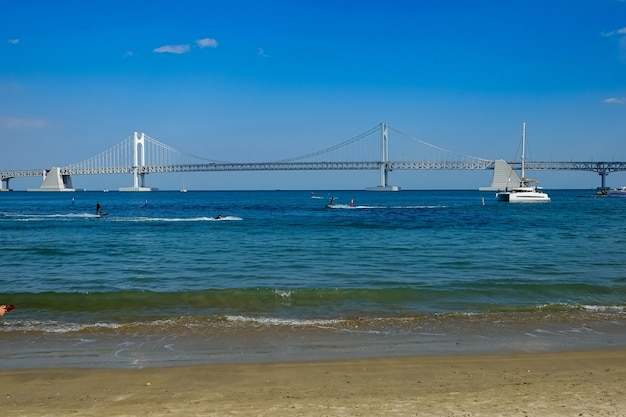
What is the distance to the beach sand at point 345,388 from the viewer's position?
4.16 meters

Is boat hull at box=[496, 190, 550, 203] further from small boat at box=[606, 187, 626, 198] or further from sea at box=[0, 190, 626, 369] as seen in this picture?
sea at box=[0, 190, 626, 369]

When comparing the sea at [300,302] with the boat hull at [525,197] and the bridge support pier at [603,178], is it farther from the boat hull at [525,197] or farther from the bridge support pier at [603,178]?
the bridge support pier at [603,178]

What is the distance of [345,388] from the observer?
4.72 m

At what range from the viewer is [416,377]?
5020 mm

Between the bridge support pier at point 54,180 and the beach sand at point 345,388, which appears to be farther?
the bridge support pier at point 54,180

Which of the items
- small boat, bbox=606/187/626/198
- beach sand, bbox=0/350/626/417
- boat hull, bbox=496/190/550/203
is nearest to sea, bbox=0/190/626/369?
beach sand, bbox=0/350/626/417

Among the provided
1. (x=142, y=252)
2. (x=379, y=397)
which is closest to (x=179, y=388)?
(x=379, y=397)

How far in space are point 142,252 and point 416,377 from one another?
12870 millimetres

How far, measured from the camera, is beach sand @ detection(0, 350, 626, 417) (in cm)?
416

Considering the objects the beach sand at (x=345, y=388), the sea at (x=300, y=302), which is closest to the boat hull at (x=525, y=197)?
the sea at (x=300, y=302)

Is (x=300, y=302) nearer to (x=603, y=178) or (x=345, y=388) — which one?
(x=345, y=388)

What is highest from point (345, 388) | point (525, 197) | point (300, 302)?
point (525, 197)

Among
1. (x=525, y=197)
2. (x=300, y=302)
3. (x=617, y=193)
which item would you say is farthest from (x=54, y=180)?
(x=300, y=302)

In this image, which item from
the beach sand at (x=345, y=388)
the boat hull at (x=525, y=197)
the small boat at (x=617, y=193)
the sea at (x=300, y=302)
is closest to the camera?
the beach sand at (x=345, y=388)
